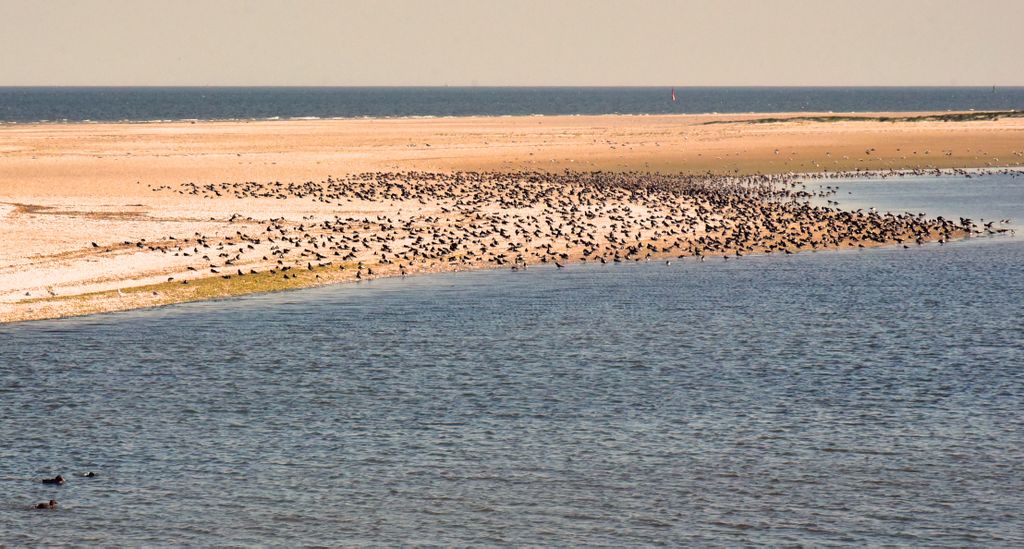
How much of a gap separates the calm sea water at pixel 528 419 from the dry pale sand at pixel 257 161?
14.2ft

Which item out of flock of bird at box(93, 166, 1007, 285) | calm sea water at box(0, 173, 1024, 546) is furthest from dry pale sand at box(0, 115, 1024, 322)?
calm sea water at box(0, 173, 1024, 546)

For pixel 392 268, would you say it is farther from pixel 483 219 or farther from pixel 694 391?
pixel 694 391

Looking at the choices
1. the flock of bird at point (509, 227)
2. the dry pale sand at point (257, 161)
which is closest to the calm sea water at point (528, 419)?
the dry pale sand at point (257, 161)

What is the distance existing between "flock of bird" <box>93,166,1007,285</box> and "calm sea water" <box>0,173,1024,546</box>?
4562 millimetres

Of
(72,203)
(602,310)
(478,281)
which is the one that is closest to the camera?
(602,310)

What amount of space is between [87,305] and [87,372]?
263 inches

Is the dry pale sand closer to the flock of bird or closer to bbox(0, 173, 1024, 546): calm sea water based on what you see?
the flock of bird

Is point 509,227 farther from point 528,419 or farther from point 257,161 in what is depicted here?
point 257,161

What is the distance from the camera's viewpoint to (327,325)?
29328 millimetres

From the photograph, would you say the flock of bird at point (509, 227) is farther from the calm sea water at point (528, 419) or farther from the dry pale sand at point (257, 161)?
the calm sea water at point (528, 419)

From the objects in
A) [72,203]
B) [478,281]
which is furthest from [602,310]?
[72,203]

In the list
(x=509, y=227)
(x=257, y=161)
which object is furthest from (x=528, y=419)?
(x=257, y=161)

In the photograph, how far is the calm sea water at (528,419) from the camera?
16734 mm

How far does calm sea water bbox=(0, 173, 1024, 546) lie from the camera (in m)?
16.7
